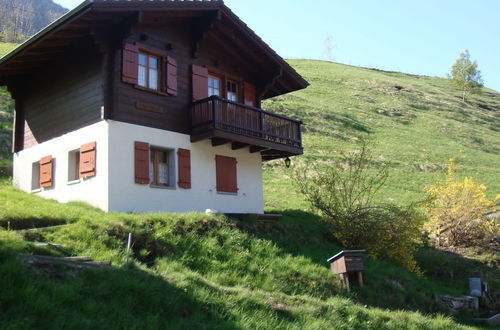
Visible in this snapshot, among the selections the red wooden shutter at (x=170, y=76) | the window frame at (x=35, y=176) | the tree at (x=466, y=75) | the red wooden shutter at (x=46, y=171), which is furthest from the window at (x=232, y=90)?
the tree at (x=466, y=75)

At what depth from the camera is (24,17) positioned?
10681cm

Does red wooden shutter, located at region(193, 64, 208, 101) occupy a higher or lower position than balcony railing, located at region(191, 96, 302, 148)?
higher

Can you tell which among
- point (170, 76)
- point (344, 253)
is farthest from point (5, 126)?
point (344, 253)

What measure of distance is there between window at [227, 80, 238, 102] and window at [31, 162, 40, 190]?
718 centimetres

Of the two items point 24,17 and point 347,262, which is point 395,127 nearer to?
point 347,262

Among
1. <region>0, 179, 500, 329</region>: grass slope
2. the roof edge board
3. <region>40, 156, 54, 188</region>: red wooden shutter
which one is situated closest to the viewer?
<region>0, 179, 500, 329</region>: grass slope

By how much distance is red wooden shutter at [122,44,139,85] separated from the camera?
1575cm

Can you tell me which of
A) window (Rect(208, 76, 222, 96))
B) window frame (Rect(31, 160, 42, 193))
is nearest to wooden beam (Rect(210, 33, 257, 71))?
window (Rect(208, 76, 222, 96))

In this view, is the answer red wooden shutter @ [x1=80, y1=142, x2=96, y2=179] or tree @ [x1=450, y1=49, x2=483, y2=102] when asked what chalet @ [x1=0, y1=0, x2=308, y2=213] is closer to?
red wooden shutter @ [x1=80, y1=142, x2=96, y2=179]

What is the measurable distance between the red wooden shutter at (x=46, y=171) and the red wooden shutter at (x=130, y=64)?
13.0ft

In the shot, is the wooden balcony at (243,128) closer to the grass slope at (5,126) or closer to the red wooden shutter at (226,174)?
the red wooden shutter at (226,174)

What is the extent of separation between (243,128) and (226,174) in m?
1.86

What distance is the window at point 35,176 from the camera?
60.4 ft

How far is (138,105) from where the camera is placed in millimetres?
16062
